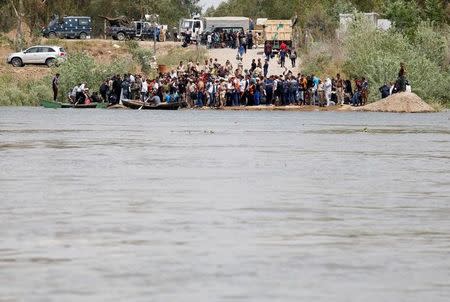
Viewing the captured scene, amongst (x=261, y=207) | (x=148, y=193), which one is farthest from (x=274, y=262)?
(x=148, y=193)

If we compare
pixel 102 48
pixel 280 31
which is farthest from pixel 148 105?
pixel 102 48

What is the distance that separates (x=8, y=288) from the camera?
45.0 ft

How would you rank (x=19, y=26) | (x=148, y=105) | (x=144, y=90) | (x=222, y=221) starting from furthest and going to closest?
(x=19, y=26) → (x=144, y=90) → (x=148, y=105) → (x=222, y=221)

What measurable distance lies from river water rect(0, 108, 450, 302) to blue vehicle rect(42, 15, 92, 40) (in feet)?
246

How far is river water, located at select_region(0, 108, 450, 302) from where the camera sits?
14.1 metres

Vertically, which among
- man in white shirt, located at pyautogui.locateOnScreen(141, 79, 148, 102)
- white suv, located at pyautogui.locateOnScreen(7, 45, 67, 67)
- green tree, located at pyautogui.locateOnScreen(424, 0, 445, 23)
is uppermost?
green tree, located at pyautogui.locateOnScreen(424, 0, 445, 23)

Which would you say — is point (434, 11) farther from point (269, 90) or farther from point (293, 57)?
point (269, 90)

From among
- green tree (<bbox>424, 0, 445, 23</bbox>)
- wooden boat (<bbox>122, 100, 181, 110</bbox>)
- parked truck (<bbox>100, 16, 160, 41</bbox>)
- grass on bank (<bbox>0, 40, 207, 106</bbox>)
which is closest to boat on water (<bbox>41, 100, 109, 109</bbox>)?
wooden boat (<bbox>122, 100, 181, 110</bbox>)

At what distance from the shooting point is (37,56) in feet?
325

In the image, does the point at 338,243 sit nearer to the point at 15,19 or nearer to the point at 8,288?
the point at 8,288

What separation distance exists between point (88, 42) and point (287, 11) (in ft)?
158

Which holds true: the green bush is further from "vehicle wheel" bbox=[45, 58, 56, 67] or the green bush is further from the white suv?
the white suv

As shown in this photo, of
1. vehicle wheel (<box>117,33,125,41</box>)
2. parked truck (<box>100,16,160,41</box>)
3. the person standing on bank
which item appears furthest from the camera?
parked truck (<box>100,16,160,41</box>)

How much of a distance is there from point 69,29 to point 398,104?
4381cm
